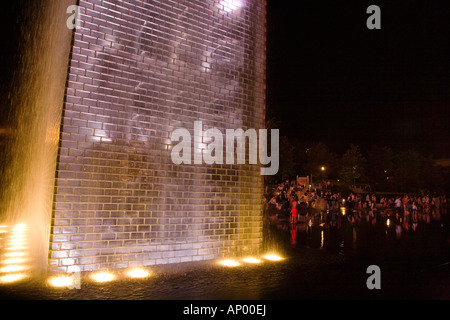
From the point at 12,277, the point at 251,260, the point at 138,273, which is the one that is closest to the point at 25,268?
the point at 12,277

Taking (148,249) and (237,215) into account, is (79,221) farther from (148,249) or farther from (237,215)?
(237,215)

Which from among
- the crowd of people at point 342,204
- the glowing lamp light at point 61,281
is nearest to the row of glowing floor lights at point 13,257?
the glowing lamp light at point 61,281

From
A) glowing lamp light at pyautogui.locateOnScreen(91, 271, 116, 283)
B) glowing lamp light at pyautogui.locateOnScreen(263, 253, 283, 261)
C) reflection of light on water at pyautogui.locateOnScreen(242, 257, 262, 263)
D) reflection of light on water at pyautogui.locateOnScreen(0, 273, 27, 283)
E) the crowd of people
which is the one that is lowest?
reflection of light on water at pyautogui.locateOnScreen(0, 273, 27, 283)

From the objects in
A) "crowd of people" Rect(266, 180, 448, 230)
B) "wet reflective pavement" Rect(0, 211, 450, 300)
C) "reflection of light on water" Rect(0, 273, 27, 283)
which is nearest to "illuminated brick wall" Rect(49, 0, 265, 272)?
"reflection of light on water" Rect(0, 273, 27, 283)

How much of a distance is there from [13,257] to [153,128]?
406 centimetres

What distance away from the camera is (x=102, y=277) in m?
4.85

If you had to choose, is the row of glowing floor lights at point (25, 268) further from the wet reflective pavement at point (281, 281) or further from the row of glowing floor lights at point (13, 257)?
the wet reflective pavement at point (281, 281)

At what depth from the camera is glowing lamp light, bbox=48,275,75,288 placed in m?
4.39

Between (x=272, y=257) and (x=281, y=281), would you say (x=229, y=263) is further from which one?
(x=281, y=281)

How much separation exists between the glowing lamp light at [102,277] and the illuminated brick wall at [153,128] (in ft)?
0.81

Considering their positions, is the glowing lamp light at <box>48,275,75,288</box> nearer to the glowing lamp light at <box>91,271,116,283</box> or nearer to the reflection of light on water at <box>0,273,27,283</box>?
the glowing lamp light at <box>91,271,116,283</box>

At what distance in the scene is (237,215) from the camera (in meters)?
6.98

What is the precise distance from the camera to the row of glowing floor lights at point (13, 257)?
15.9 feet

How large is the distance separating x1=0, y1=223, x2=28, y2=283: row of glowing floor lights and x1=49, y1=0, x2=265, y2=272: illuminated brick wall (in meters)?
0.67
